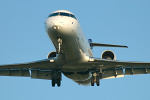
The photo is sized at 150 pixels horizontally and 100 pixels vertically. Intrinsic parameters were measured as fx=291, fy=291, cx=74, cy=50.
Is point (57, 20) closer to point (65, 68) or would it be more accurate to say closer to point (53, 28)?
point (53, 28)

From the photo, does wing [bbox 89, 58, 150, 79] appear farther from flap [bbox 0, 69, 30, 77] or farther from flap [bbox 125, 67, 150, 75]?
flap [bbox 0, 69, 30, 77]

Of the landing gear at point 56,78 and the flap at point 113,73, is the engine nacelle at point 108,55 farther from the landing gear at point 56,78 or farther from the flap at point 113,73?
the landing gear at point 56,78

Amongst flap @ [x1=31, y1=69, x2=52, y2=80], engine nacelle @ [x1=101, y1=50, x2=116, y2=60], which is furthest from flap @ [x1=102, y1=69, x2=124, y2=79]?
flap @ [x1=31, y1=69, x2=52, y2=80]

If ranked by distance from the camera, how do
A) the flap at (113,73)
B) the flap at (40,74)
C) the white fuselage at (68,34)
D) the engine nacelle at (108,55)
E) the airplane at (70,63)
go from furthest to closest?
1. the flap at (40,74)
2. the engine nacelle at (108,55)
3. the flap at (113,73)
4. the airplane at (70,63)
5. the white fuselage at (68,34)

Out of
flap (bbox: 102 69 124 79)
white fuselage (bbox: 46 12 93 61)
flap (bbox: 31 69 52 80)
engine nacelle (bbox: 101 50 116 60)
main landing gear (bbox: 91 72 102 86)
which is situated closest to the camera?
white fuselage (bbox: 46 12 93 61)

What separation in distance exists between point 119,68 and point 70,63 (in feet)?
19.3

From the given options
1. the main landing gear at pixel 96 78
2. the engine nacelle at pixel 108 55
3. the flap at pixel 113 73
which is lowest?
the main landing gear at pixel 96 78

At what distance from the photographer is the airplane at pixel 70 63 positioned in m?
19.5

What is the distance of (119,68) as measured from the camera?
1011 inches

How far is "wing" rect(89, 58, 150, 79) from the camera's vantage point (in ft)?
77.1

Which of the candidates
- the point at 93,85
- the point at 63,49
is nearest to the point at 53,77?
the point at 93,85

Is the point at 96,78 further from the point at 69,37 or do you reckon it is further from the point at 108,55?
the point at 69,37

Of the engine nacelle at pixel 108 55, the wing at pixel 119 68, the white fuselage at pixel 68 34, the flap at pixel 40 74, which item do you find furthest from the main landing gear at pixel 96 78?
the flap at pixel 40 74

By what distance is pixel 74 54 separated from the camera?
21.1 metres
